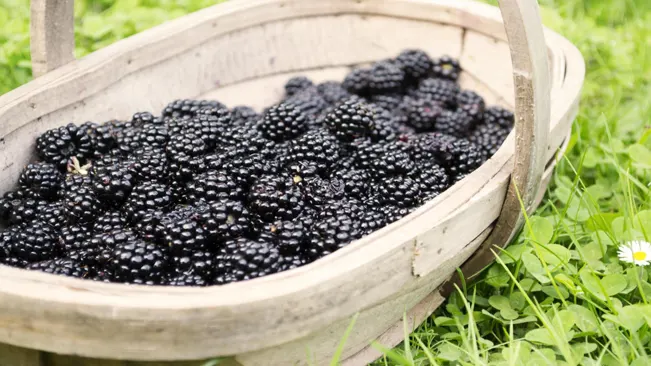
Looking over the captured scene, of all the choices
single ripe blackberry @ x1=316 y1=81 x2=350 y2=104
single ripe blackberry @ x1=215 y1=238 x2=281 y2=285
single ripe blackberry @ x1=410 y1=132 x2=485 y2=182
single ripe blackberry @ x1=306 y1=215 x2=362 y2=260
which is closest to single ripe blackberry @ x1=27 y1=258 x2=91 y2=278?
single ripe blackberry @ x1=215 y1=238 x2=281 y2=285

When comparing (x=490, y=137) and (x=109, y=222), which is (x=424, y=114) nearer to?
(x=490, y=137)

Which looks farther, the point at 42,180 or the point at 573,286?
the point at 42,180

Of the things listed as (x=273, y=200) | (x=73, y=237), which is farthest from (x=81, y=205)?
(x=273, y=200)

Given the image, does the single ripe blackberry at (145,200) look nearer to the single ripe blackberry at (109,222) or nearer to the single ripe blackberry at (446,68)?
the single ripe blackberry at (109,222)

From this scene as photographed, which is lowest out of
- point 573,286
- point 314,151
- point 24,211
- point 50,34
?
point 573,286

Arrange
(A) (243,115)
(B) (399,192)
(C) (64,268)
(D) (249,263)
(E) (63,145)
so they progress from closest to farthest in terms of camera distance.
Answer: (D) (249,263), (C) (64,268), (B) (399,192), (E) (63,145), (A) (243,115)

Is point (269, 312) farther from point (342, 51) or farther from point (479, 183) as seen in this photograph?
point (342, 51)

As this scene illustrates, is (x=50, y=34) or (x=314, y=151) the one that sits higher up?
(x=50, y=34)
